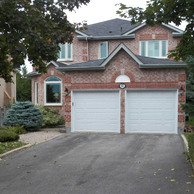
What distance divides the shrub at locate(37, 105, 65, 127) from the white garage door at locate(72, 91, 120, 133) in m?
3.69

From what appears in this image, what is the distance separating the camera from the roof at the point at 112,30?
74.2 feet

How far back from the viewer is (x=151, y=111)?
15.5 meters

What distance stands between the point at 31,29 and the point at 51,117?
12.6 metres

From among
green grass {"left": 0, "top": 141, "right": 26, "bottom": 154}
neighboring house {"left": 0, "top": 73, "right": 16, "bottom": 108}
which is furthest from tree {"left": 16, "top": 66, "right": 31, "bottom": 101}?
green grass {"left": 0, "top": 141, "right": 26, "bottom": 154}

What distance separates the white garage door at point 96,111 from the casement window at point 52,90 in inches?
237

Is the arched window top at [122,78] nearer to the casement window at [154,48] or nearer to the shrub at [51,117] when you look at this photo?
the shrub at [51,117]

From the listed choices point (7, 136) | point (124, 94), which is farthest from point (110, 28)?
point (7, 136)

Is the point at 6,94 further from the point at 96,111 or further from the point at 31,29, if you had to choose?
the point at 31,29

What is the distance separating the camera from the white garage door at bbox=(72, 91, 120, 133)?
1592cm

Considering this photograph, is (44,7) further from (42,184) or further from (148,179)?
(148,179)

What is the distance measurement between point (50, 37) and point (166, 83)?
7.95 metres

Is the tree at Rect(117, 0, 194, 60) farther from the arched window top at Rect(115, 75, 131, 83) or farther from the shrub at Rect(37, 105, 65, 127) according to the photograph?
the shrub at Rect(37, 105, 65, 127)

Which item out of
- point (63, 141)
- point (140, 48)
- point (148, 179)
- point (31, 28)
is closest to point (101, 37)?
point (140, 48)

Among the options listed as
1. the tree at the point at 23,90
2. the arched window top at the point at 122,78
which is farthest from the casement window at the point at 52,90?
the tree at the point at 23,90
